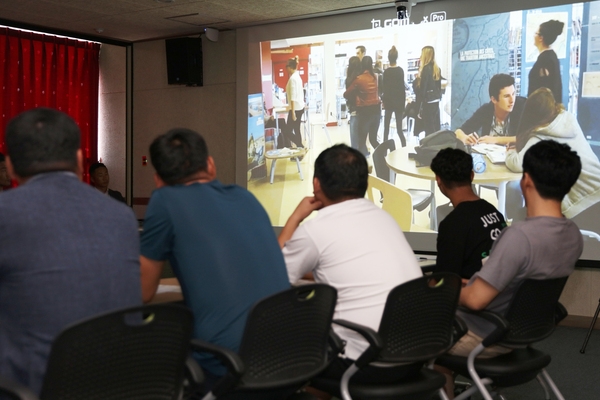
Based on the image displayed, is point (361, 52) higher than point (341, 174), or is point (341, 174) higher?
point (361, 52)

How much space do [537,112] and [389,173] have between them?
1482 mm

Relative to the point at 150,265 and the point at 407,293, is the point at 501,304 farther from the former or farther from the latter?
the point at 150,265

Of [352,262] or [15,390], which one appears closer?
[15,390]

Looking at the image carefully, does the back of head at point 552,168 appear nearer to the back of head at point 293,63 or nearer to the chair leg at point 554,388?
the chair leg at point 554,388

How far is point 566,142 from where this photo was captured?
5.63 metres

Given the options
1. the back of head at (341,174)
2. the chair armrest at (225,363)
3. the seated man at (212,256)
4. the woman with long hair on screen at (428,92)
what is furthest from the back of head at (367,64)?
the chair armrest at (225,363)

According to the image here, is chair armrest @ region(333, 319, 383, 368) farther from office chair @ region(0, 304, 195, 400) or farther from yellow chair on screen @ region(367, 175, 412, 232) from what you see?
yellow chair on screen @ region(367, 175, 412, 232)

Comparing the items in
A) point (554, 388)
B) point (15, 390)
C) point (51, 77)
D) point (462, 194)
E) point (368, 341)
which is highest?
point (51, 77)

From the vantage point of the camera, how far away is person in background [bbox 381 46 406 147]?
6.42 meters

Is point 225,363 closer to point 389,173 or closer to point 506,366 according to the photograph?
point 506,366

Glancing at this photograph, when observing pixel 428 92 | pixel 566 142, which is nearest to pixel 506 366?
pixel 566 142

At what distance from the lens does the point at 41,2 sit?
6.21m

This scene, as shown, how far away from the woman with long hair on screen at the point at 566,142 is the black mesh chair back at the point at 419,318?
3.49 meters

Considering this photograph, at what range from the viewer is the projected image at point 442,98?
5.51 meters
